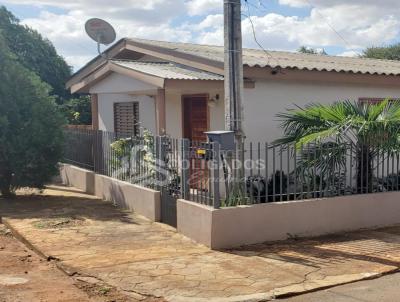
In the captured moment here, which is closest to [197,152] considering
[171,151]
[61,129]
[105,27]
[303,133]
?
[171,151]

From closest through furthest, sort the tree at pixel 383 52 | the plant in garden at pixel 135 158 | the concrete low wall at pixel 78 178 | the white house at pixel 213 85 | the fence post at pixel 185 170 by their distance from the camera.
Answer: the fence post at pixel 185 170
the plant in garden at pixel 135 158
the white house at pixel 213 85
the concrete low wall at pixel 78 178
the tree at pixel 383 52

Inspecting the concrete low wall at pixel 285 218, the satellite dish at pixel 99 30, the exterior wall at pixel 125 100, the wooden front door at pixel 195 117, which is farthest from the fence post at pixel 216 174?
the satellite dish at pixel 99 30

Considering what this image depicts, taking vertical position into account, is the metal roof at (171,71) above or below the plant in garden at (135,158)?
above

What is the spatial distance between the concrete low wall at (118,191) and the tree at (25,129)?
1056mm

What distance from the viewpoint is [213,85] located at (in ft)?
29.7

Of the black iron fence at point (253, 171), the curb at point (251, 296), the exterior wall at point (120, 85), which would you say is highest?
the exterior wall at point (120, 85)

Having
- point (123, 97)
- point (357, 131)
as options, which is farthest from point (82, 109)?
point (357, 131)

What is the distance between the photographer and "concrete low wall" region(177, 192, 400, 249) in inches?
269

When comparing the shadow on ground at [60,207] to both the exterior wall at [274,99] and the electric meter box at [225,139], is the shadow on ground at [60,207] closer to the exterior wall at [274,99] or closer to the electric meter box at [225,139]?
the electric meter box at [225,139]

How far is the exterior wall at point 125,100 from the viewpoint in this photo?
39.9 feet

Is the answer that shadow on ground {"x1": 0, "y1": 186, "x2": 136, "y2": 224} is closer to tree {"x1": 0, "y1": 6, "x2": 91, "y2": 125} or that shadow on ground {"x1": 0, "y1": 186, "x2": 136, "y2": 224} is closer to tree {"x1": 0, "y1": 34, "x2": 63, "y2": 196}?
tree {"x1": 0, "y1": 34, "x2": 63, "y2": 196}

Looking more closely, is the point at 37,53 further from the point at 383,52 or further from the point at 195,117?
the point at 383,52

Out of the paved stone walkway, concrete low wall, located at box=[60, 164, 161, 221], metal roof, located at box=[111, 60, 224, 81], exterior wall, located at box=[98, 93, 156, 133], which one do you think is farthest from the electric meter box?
exterior wall, located at box=[98, 93, 156, 133]

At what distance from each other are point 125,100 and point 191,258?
7.68 m
